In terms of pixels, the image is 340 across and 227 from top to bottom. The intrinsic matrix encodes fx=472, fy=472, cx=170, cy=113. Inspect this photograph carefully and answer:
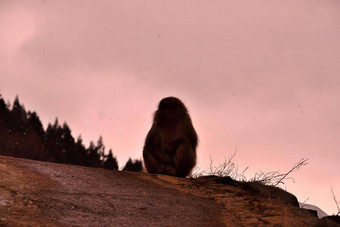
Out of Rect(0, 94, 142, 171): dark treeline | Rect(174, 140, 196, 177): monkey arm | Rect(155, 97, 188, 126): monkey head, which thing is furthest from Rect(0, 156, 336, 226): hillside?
Rect(0, 94, 142, 171): dark treeline

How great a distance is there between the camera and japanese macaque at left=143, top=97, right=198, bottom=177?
8.05 meters

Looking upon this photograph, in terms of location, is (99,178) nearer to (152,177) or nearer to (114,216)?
(152,177)

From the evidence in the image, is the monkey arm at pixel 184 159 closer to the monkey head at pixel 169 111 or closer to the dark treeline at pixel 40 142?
the monkey head at pixel 169 111

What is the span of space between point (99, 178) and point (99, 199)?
111 centimetres

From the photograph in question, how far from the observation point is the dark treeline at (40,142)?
15.2 m

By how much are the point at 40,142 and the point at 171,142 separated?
910cm

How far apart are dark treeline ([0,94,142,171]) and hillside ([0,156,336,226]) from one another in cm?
799

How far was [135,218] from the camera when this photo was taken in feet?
16.0

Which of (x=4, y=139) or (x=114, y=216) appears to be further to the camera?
(x=4, y=139)

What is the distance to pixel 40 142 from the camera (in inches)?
639

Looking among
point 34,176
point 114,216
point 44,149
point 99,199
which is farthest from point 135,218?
point 44,149

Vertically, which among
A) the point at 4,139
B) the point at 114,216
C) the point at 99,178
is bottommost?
the point at 114,216

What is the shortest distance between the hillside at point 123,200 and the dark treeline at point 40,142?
799 centimetres

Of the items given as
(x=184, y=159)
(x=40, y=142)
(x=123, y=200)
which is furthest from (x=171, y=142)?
(x=40, y=142)
